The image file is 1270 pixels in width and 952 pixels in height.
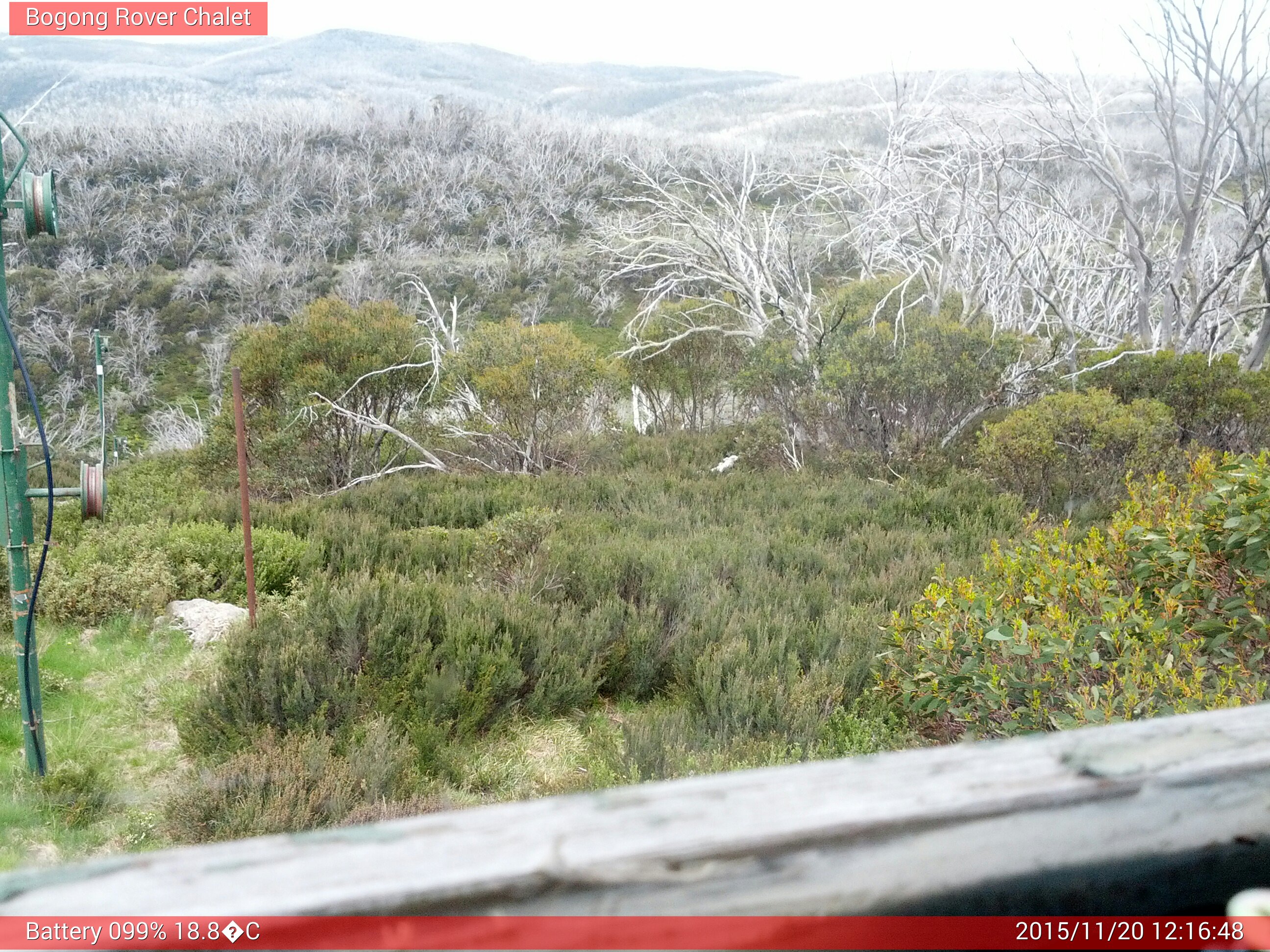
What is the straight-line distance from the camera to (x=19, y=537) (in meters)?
3.23

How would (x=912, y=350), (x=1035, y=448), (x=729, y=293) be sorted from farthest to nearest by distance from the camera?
(x=729, y=293) → (x=912, y=350) → (x=1035, y=448)

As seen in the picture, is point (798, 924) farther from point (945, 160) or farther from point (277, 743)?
point (945, 160)

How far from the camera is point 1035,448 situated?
730 cm

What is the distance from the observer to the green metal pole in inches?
122

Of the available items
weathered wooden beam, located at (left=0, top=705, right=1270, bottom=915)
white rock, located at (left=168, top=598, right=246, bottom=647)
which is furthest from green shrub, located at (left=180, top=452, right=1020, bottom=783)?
weathered wooden beam, located at (left=0, top=705, right=1270, bottom=915)

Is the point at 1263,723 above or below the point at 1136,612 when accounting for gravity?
above

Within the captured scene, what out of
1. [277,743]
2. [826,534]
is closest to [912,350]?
[826,534]

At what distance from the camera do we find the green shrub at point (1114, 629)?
283cm

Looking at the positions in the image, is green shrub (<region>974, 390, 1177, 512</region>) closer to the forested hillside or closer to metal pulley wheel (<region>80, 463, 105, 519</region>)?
the forested hillside

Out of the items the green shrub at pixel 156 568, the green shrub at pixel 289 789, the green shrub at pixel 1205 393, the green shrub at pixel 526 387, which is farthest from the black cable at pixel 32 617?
the green shrub at pixel 1205 393

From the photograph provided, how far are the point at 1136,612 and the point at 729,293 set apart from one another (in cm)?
1193

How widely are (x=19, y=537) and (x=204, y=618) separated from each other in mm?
2119

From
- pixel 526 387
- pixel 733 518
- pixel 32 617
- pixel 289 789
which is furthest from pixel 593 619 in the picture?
pixel 526 387

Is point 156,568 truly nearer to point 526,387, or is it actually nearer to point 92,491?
point 92,491
